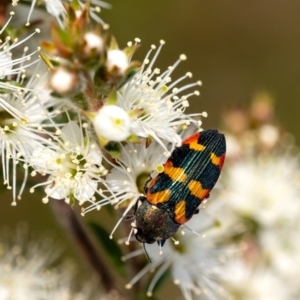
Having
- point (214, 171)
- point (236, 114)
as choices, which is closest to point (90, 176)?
point (214, 171)

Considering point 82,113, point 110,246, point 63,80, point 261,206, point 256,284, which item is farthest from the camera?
point 261,206

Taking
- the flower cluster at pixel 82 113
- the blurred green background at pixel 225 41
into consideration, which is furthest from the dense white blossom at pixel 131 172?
the blurred green background at pixel 225 41

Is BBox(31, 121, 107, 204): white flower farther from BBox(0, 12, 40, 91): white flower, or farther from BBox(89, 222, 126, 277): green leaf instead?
BBox(89, 222, 126, 277): green leaf

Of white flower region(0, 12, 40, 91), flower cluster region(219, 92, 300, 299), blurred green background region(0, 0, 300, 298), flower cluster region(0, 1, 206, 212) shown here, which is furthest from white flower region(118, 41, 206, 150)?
blurred green background region(0, 0, 300, 298)

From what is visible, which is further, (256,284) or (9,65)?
(256,284)

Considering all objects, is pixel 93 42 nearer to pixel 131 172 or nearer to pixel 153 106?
pixel 153 106

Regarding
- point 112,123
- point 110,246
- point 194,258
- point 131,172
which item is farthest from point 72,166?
point 194,258

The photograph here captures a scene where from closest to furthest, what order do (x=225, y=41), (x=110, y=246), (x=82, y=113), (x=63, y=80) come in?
(x=63, y=80) < (x=82, y=113) < (x=110, y=246) < (x=225, y=41)
